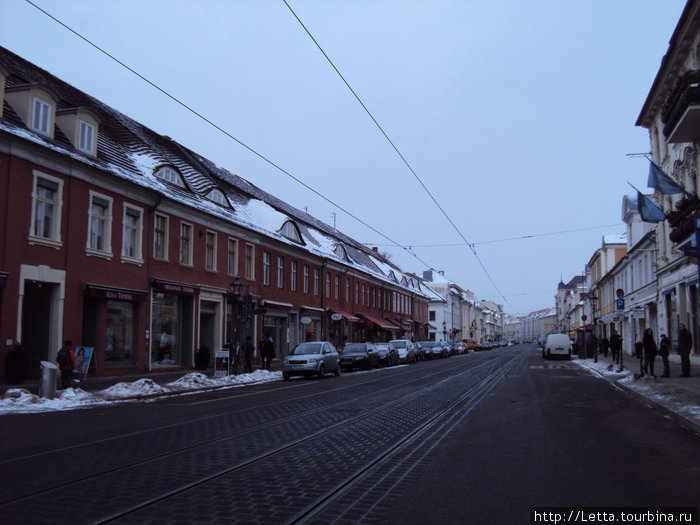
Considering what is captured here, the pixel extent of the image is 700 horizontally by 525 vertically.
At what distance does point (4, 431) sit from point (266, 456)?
5.42 m

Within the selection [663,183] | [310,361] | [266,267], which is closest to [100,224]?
[310,361]

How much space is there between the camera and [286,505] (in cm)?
562

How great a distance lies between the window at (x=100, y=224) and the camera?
2112 cm

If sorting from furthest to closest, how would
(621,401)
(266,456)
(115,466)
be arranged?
(621,401), (266,456), (115,466)

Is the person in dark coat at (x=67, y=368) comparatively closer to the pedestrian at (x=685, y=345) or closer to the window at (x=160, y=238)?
the window at (x=160, y=238)

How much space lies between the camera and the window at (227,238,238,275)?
30219mm

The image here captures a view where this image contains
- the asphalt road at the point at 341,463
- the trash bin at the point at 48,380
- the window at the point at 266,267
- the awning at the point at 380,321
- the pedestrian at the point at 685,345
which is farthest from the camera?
the awning at the point at 380,321

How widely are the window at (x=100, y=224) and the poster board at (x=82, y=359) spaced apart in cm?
364

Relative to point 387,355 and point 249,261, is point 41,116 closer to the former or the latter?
point 249,261

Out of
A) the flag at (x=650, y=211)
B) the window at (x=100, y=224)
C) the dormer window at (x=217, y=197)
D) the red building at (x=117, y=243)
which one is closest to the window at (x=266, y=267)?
the red building at (x=117, y=243)

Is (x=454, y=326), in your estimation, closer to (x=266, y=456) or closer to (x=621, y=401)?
(x=621, y=401)

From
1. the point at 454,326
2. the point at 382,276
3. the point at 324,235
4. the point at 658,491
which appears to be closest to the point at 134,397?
the point at 658,491

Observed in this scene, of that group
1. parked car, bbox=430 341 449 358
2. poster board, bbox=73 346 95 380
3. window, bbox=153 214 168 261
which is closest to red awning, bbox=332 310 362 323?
parked car, bbox=430 341 449 358

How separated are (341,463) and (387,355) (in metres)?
29.3
